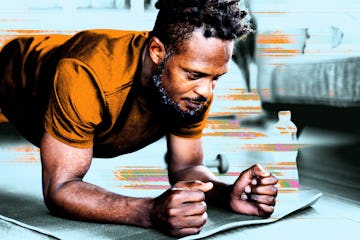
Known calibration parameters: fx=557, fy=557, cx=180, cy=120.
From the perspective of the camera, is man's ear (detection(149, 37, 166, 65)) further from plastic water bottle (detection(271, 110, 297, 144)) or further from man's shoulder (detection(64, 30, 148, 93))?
plastic water bottle (detection(271, 110, 297, 144))

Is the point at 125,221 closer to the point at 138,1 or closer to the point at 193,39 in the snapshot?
the point at 193,39

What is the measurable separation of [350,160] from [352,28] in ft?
1.87

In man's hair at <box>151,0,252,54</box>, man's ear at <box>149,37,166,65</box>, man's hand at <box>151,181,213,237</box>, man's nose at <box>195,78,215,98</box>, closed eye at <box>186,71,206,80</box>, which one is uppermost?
man's hair at <box>151,0,252,54</box>

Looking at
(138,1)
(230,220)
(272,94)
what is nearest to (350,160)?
(272,94)

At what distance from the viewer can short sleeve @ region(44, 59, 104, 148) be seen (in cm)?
107

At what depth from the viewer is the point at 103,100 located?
1.12 metres

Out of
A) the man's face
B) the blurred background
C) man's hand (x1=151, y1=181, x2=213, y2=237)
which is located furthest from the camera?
the blurred background

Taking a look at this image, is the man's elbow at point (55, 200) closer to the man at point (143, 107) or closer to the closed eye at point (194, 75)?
the man at point (143, 107)

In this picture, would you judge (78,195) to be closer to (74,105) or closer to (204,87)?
(74,105)

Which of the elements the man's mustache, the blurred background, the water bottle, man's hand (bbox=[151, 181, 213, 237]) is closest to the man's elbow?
man's hand (bbox=[151, 181, 213, 237])

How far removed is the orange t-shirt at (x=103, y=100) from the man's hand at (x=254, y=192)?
0.70 ft

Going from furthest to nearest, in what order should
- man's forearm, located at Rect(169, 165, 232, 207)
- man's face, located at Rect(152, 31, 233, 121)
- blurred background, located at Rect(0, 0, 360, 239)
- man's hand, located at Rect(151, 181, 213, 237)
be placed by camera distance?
blurred background, located at Rect(0, 0, 360, 239)
man's forearm, located at Rect(169, 165, 232, 207)
man's face, located at Rect(152, 31, 233, 121)
man's hand, located at Rect(151, 181, 213, 237)

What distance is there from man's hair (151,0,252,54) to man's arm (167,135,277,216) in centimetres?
27

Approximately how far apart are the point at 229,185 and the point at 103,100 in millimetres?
321
